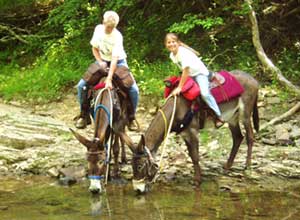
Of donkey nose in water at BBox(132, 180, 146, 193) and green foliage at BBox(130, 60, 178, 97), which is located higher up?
green foliage at BBox(130, 60, 178, 97)

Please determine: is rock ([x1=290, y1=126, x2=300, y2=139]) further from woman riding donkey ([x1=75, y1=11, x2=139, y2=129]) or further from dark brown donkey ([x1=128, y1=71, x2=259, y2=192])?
woman riding donkey ([x1=75, y1=11, x2=139, y2=129])

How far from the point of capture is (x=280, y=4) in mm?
12195

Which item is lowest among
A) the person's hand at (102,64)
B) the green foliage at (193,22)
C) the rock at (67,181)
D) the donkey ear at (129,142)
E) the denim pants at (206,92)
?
the rock at (67,181)

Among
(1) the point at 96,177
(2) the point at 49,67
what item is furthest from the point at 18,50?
(1) the point at 96,177

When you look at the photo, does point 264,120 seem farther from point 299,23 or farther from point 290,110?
point 299,23

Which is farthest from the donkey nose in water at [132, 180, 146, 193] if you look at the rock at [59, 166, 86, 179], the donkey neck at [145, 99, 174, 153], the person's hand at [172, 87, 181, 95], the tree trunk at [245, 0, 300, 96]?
the tree trunk at [245, 0, 300, 96]

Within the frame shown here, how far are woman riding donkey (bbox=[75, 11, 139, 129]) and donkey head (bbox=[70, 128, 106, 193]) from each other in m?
0.97

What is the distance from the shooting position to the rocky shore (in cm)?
815

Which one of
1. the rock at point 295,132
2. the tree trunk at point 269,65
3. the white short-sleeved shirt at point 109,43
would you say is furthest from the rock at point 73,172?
the tree trunk at point 269,65

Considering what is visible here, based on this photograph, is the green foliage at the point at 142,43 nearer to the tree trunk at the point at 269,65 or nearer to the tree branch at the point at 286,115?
the tree trunk at the point at 269,65

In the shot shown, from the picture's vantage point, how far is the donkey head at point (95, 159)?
274 inches

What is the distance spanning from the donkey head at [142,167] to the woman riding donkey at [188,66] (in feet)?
3.32

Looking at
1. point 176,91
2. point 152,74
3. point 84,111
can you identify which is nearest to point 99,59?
point 84,111

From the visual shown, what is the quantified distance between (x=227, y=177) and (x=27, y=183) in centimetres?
281
